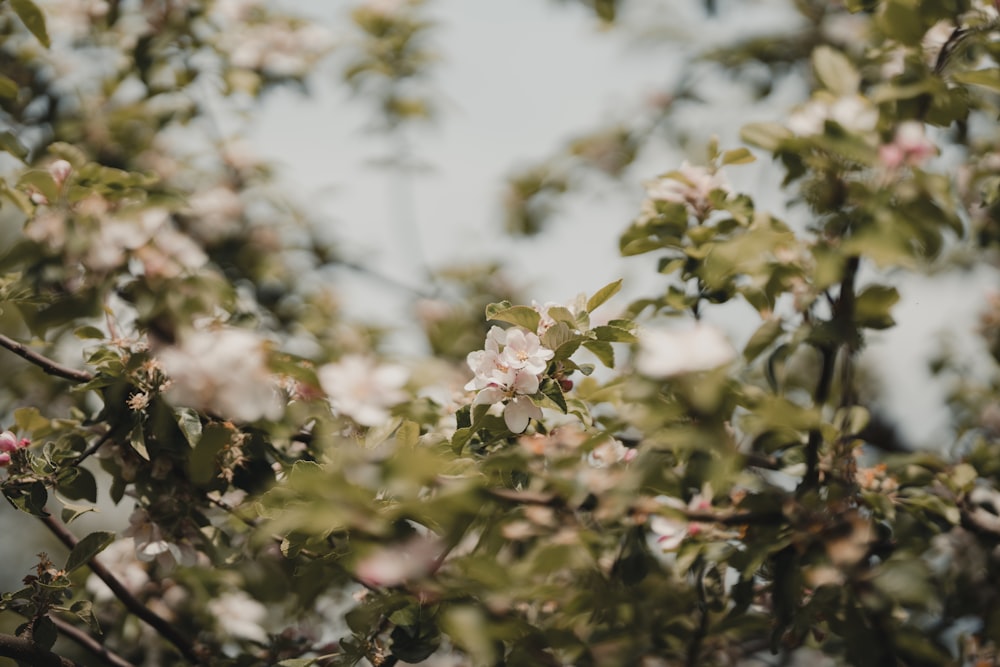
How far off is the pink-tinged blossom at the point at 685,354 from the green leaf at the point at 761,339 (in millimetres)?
463

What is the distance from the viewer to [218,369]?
3.93 ft

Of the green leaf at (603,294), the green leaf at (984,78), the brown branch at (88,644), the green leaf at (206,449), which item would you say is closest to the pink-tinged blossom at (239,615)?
the brown branch at (88,644)

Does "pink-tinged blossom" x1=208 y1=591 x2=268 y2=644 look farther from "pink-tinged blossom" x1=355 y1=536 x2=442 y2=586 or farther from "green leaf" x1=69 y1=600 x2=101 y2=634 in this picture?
"pink-tinged blossom" x1=355 y1=536 x2=442 y2=586

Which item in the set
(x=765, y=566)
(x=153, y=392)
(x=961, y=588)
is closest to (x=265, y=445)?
(x=153, y=392)

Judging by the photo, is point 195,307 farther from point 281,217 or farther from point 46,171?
point 281,217

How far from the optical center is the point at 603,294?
1383 mm

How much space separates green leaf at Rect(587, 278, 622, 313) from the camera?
54.2 inches

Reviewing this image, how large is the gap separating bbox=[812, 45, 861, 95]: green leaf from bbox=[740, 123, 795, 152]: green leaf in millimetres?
139

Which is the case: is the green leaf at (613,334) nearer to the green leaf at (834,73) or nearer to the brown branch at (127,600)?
the green leaf at (834,73)

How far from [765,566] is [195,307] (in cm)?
113

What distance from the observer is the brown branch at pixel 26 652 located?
1.33 m

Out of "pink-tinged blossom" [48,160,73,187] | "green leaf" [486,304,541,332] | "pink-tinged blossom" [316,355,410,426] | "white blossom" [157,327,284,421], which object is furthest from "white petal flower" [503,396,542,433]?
"pink-tinged blossom" [48,160,73,187]

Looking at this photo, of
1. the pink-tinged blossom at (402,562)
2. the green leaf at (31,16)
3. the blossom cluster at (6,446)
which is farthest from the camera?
the green leaf at (31,16)

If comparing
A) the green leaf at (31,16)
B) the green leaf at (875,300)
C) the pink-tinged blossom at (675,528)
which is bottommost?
the pink-tinged blossom at (675,528)
